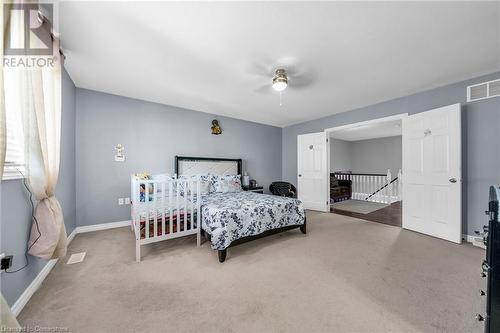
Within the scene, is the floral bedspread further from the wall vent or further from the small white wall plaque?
the wall vent

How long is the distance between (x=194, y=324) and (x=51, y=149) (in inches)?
79.3

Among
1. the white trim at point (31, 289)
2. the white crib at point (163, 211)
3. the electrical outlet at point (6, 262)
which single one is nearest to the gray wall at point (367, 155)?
the white crib at point (163, 211)

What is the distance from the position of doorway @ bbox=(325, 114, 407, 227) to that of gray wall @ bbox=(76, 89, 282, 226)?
3376 mm

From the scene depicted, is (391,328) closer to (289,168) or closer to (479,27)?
(479,27)

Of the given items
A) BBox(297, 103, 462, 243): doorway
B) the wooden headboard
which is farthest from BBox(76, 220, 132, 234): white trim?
BBox(297, 103, 462, 243): doorway

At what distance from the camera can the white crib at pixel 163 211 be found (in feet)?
7.49

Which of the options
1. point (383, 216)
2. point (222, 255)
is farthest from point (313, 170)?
point (222, 255)

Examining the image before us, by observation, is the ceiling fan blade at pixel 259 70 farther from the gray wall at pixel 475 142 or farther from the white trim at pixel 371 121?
the gray wall at pixel 475 142

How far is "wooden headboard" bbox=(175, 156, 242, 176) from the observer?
408 cm

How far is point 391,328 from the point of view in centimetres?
131

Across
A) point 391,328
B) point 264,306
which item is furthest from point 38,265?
point 391,328

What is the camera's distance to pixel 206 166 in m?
4.38

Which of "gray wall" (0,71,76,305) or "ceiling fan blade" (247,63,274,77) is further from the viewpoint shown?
"ceiling fan blade" (247,63,274,77)

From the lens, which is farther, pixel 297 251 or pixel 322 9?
pixel 297 251
